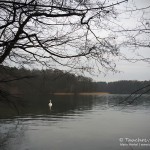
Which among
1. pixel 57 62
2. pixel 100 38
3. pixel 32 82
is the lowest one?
pixel 32 82

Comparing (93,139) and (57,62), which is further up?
(57,62)

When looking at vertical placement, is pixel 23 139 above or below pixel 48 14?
below

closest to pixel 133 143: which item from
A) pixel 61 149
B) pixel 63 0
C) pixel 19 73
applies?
pixel 61 149

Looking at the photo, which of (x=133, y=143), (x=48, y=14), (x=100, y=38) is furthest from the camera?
(x=133, y=143)

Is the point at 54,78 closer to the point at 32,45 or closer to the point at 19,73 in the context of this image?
the point at 32,45

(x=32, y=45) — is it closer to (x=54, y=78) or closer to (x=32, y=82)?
(x=54, y=78)

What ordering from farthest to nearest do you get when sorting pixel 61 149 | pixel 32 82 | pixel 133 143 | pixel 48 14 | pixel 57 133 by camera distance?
1. pixel 57 133
2. pixel 133 143
3. pixel 61 149
4. pixel 32 82
5. pixel 48 14

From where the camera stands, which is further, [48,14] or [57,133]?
[57,133]

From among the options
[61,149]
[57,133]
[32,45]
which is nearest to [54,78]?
[32,45]

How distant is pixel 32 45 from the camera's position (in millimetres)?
3238

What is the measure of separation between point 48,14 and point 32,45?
547mm

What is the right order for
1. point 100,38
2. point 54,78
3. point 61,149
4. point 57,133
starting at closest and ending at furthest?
point 100,38
point 54,78
point 61,149
point 57,133

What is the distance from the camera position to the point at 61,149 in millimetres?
12383

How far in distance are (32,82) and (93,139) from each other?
38.6 feet
